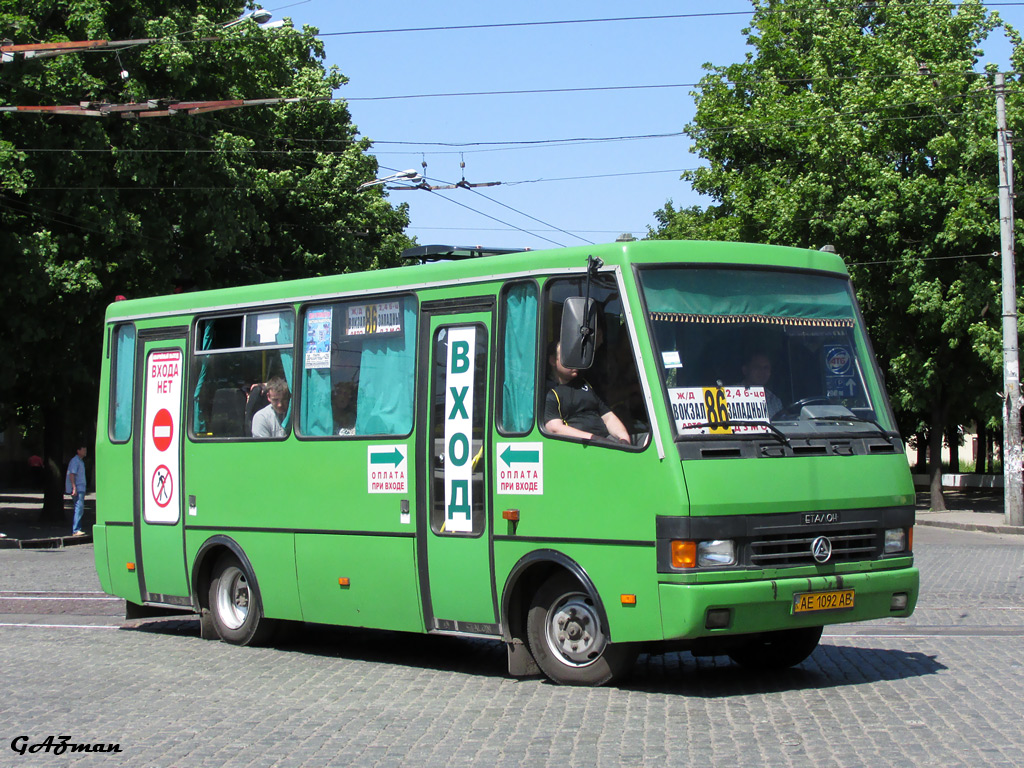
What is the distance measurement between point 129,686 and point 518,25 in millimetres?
13408

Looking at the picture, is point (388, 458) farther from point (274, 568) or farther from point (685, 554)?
point (685, 554)

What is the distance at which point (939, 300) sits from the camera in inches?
1293

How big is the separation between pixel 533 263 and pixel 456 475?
1.59 meters

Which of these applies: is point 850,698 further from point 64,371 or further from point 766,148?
point 766,148

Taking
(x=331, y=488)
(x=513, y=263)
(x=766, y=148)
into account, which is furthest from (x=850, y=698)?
(x=766, y=148)

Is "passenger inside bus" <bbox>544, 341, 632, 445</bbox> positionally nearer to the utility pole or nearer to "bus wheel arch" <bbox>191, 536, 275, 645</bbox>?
"bus wheel arch" <bbox>191, 536, 275, 645</bbox>

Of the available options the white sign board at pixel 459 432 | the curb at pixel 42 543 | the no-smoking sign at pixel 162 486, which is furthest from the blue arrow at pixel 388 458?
the curb at pixel 42 543

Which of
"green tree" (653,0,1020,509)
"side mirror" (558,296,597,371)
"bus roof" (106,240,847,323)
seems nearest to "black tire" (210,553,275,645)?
"bus roof" (106,240,847,323)

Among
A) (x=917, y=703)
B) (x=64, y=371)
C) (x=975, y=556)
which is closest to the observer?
(x=917, y=703)

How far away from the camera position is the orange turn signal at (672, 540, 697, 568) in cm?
809

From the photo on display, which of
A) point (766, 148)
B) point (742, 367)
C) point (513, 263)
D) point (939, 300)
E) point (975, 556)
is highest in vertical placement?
point (766, 148)

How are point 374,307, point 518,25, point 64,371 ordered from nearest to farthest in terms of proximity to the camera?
1. point 374,307
2. point 518,25
3. point 64,371

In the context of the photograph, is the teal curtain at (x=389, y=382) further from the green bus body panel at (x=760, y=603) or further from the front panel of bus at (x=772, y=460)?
the green bus body panel at (x=760, y=603)

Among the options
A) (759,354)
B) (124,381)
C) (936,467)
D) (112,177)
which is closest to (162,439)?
(124,381)
